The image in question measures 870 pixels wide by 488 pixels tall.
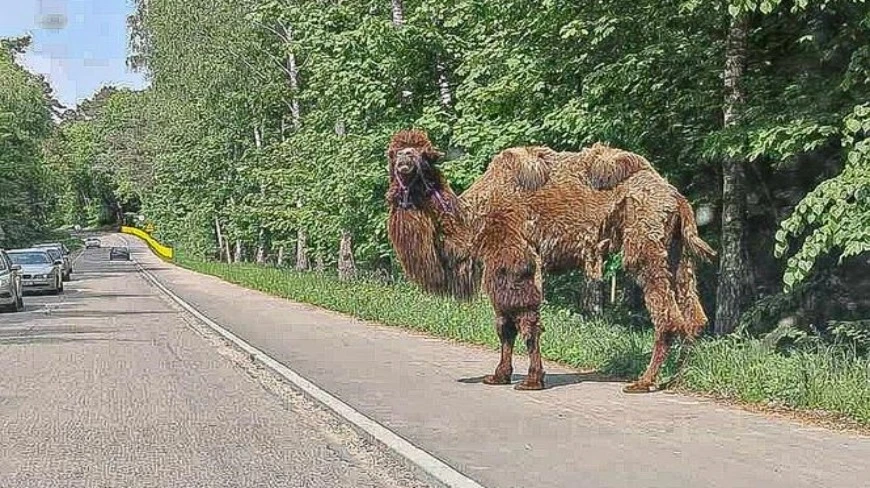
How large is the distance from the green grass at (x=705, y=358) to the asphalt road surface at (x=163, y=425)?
2991mm

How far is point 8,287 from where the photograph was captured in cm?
2927

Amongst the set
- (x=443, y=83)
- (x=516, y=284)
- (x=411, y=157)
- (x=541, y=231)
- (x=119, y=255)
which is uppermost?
(x=443, y=83)

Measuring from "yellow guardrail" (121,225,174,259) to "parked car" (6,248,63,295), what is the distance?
47.1 metres

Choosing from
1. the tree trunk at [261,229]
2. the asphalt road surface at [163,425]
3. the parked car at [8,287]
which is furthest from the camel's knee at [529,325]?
the tree trunk at [261,229]

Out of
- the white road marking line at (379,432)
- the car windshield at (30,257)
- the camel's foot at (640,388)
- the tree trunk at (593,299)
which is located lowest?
the white road marking line at (379,432)

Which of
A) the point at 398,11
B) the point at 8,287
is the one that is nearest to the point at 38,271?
the point at 8,287

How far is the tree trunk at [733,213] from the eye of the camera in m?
13.5

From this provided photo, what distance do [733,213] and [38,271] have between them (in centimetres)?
2945

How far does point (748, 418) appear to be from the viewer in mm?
9961

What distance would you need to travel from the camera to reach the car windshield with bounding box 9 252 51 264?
39188 millimetres

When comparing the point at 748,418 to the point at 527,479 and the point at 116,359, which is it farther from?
the point at 116,359

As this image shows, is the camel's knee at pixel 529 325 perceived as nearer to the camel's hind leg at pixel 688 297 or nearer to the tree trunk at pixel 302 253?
the camel's hind leg at pixel 688 297

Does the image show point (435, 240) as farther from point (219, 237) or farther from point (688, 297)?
point (219, 237)

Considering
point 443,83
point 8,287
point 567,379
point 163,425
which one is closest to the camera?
point 163,425
